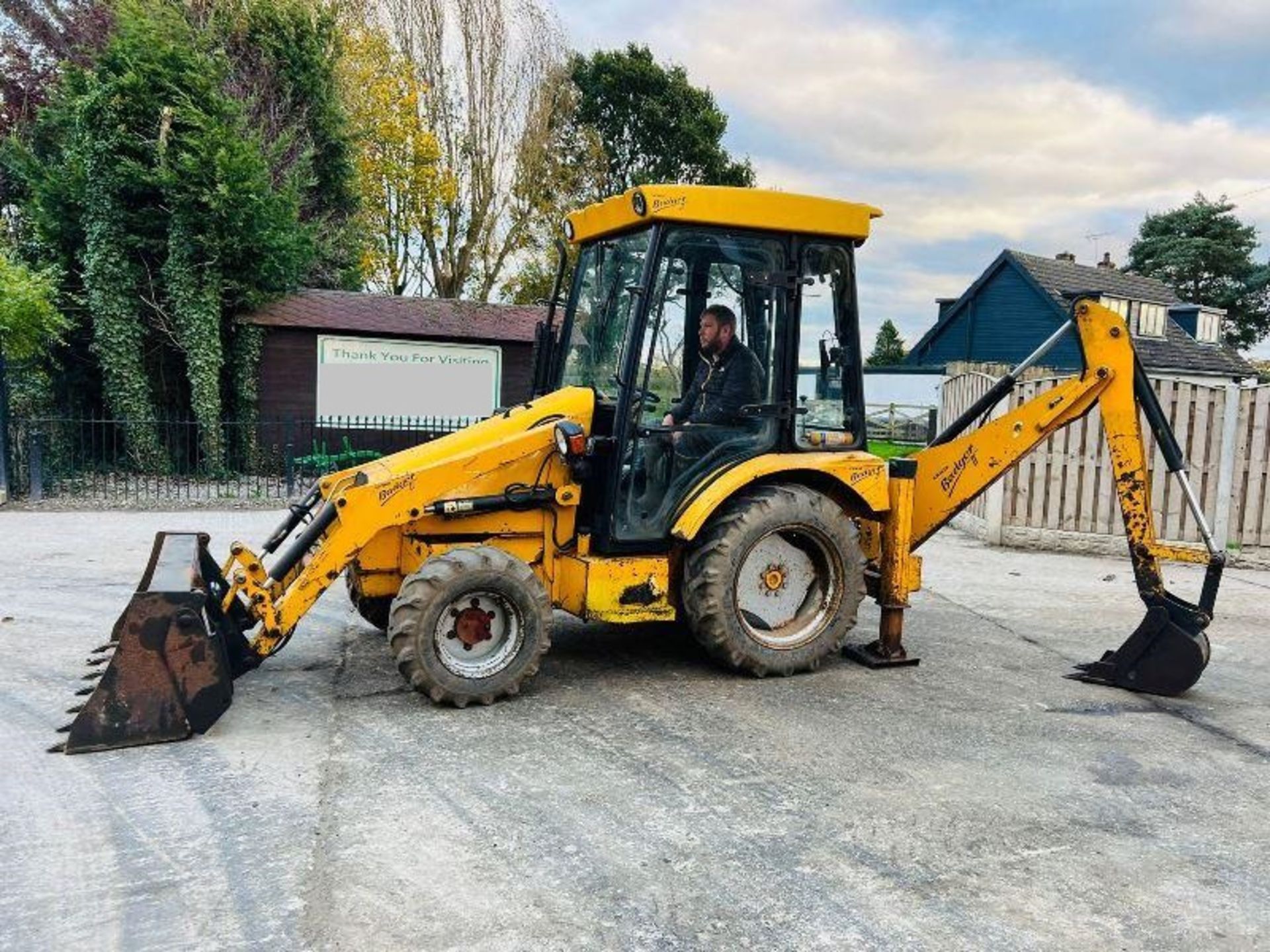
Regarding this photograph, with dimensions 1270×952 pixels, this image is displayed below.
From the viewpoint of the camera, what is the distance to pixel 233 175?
14.0 meters

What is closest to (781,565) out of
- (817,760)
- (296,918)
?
(817,760)

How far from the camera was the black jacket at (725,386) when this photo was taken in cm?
535

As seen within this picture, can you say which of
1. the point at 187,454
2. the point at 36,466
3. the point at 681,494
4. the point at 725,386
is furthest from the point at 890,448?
the point at 681,494

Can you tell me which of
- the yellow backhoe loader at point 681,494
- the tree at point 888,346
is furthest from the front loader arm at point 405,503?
the tree at point 888,346

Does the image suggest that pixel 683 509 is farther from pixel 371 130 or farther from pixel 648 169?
pixel 648 169

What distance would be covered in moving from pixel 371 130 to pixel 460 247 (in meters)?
3.64

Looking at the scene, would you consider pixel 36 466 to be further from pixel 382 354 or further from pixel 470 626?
pixel 470 626

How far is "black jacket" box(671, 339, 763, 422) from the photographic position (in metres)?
5.35

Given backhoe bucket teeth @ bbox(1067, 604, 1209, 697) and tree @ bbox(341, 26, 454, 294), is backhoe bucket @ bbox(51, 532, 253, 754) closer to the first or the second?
backhoe bucket teeth @ bbox(1067, 604, 1209, 697)

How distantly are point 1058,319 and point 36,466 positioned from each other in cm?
2828

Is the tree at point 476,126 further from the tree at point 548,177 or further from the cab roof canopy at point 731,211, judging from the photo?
the cab roof canopy at point 731,211

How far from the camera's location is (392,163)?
22.8 m

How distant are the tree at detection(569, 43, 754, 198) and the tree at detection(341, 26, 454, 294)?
8.45 metres

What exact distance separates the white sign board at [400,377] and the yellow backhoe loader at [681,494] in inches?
425
